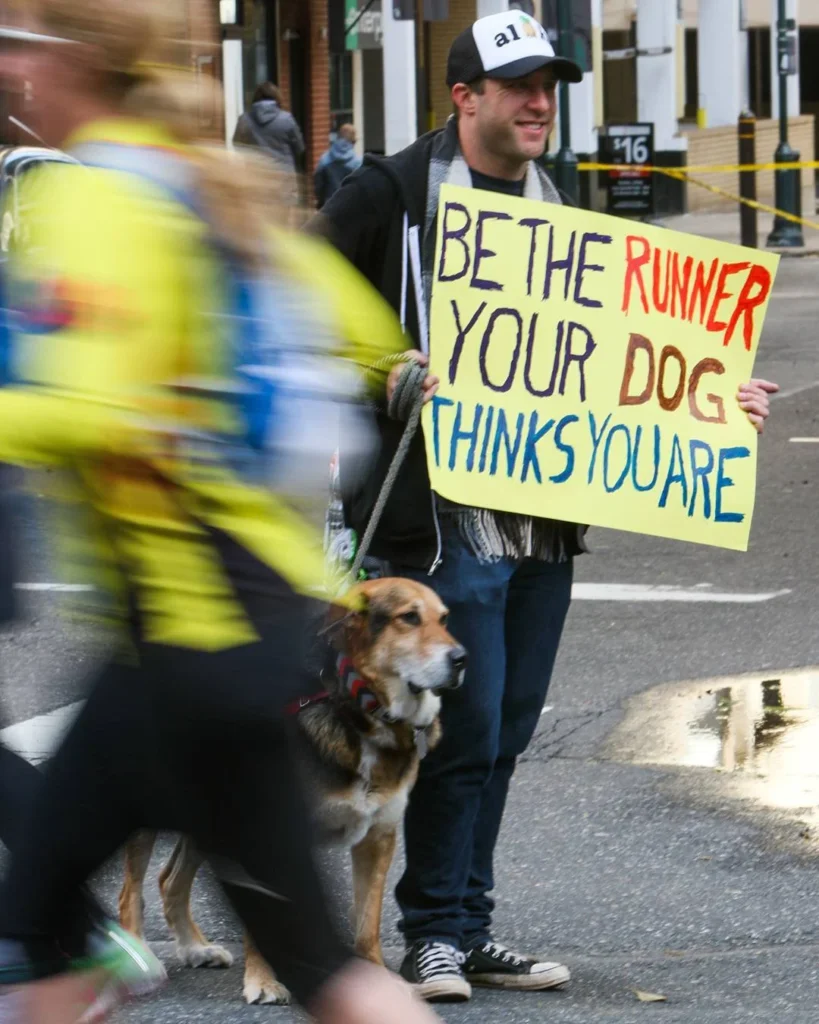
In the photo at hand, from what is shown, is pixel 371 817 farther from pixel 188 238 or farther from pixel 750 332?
pixel 188 238

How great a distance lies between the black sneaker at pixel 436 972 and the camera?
450cm

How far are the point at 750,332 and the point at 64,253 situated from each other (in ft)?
8.20

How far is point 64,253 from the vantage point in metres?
2.65

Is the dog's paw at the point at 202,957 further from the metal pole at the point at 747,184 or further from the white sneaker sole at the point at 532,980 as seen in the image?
the metal pole at the point at 747,184

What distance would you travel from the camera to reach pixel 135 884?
478cm

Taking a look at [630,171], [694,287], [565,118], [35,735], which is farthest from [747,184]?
[694,287]

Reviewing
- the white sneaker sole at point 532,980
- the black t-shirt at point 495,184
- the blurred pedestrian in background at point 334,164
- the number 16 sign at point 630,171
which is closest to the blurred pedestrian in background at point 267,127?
the blurred pedestrian in background at point 334,164

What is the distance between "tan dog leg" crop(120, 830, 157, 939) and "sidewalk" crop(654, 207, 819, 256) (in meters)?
23.3

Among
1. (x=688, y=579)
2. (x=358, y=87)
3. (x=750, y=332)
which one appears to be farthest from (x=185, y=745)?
(x=358, y=87)

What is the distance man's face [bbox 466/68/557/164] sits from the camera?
440 cm

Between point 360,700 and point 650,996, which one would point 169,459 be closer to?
point 360,700

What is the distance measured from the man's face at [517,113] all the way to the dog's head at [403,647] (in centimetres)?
97

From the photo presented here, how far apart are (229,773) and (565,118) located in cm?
2273

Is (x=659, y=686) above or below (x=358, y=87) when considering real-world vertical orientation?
below
